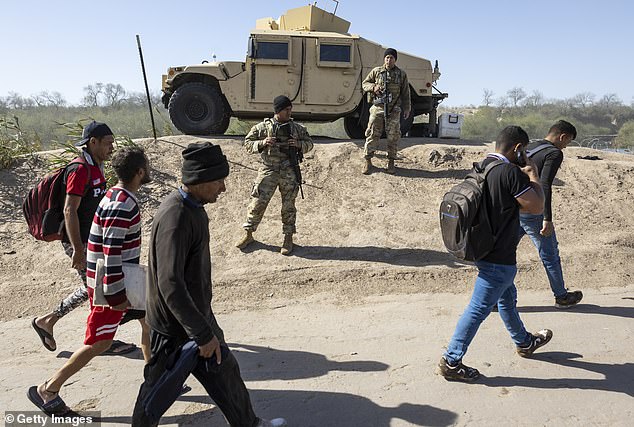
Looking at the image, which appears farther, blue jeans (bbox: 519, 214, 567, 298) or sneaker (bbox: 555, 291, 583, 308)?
sneaker (bbox: 555, 291, 583, 308)

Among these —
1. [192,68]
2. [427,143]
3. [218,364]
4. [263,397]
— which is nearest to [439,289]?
[263,397]

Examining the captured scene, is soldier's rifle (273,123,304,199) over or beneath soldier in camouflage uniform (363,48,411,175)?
beneath

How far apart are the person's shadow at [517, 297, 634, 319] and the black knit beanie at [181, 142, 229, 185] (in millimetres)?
3484

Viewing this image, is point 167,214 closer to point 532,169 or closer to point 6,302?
point 532,169

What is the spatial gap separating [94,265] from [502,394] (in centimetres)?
265

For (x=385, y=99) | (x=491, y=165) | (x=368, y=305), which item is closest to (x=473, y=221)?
(x=491, y=165)

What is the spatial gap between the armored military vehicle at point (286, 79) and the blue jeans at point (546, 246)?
6.09 meters

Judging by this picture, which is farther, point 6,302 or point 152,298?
point 6,302

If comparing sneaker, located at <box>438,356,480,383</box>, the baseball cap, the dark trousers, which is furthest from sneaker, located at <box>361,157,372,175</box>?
the dark trousers

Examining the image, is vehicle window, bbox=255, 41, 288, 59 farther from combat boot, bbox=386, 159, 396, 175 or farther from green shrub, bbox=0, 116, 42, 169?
green shrub, bbox=0, 116, 42, 169

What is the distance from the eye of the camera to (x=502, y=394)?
347 centimetres

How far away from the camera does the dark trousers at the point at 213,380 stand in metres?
2.63

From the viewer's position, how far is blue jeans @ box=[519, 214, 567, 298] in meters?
4.75

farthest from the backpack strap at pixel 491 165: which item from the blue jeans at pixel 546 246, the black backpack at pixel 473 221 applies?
the blue jeans at pixel 546 246
